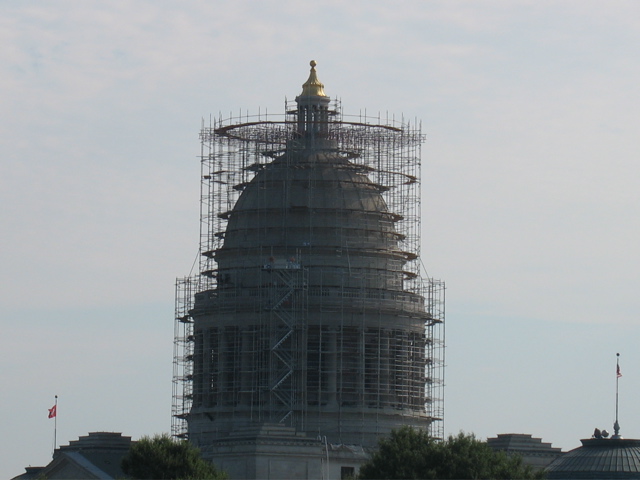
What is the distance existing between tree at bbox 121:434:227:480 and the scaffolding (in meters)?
17.0

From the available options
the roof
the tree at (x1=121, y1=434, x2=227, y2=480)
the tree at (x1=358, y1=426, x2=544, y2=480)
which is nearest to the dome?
the tree at (x1=358, y1=426, x2=544, y2=480)

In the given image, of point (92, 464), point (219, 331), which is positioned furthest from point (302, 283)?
point (92, 464)

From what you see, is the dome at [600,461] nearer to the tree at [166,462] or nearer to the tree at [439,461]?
the tree at [439,461]

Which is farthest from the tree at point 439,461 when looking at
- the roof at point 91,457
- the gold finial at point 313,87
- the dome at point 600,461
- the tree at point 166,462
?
the gold finial at point 313,87

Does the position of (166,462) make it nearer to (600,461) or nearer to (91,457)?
(91,457)

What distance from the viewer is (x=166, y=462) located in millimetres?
158250

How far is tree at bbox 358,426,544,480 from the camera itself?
154000 mm

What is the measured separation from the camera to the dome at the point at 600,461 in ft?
542

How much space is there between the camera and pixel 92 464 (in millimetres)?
179125

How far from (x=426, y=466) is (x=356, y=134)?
37650mm

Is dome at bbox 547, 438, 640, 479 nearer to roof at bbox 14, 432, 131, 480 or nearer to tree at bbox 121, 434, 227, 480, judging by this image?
tree at bbox 121, 434, 227, 480

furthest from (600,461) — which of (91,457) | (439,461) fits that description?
(91,457)

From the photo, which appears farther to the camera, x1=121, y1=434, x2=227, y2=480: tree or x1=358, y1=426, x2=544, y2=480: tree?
x1=121, y1=434, x2=227, y2=480: tree

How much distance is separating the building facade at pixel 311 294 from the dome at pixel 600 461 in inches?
551
